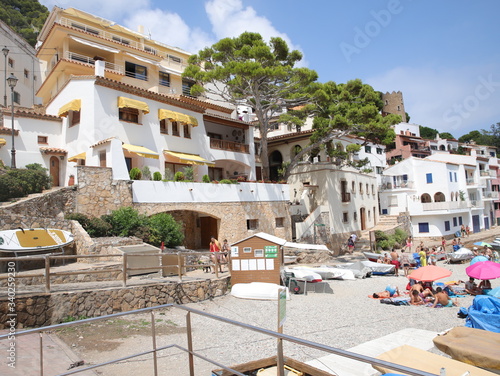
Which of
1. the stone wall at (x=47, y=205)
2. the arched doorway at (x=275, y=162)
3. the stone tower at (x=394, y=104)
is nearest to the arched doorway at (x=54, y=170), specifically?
Result: the stone wall at (x=47, y=205)

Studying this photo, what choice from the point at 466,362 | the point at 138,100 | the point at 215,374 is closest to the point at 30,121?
the point at 138,100

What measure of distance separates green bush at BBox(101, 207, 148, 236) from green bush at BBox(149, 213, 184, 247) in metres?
0.60

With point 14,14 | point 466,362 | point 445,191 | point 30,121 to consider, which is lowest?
point 466,362

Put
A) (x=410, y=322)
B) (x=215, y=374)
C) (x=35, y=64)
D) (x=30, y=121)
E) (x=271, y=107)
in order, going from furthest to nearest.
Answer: (x=35, y=64)
(x=271, y=107)
(x=30, y=121)
(x=410, y=322)
(x=215, y=374)

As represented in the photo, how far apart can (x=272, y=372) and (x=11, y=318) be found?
7071mm

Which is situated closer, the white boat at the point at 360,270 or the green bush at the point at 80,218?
the green bush at the point at 80,218

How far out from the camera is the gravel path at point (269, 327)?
23.9ft

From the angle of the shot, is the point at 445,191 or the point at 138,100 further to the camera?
the point at 445,191

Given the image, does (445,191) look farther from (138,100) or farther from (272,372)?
(272,372)

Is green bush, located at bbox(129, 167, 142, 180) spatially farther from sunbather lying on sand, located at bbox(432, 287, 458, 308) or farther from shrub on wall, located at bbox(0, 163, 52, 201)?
sunbather lying on sand, located at bbox(432, 287, 458, 308)

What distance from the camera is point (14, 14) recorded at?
49.6 m

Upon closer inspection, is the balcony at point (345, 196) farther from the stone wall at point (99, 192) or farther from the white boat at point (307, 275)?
the stone wall at point (99, 192)

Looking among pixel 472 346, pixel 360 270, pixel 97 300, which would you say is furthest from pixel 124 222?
pixel 472 346

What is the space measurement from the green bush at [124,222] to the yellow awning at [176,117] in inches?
321
